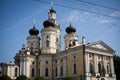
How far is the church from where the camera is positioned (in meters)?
36.1

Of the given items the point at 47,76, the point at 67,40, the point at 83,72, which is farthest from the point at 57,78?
the point at 67,40

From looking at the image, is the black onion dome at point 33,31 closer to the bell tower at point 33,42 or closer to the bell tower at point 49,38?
the bell tower at point 33,42

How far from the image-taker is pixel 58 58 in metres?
41.0

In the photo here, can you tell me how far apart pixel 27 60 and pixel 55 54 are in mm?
5895

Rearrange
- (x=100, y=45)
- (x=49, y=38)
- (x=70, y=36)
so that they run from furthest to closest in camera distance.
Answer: (x=70, y=36) → (x=49, y=38) → (x=100, y=45)

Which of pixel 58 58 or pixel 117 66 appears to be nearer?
pixel 58 58

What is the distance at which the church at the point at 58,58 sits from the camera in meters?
36.1

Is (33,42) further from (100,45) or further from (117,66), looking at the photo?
(117,66)

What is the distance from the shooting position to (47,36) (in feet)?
148

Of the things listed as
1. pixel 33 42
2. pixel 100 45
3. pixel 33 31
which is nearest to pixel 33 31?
pixel 33 31

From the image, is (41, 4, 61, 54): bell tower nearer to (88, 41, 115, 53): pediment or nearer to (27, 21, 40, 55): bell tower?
(27, 21, 40, 55): bell tower

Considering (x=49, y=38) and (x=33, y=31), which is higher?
(x=33, y=31)

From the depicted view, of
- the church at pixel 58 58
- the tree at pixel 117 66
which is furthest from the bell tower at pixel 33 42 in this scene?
the tree at pixel 117 66

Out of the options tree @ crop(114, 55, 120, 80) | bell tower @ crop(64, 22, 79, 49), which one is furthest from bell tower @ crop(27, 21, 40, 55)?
tree @ crop(114, 55, 120, 80)
